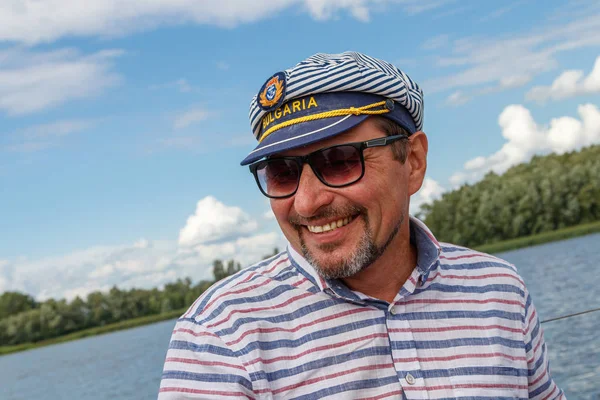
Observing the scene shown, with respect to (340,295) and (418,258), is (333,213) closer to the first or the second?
(340,295)

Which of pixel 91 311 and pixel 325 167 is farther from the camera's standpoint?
pixel 91 311

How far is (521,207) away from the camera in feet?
196

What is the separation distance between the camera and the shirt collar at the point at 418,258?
1.67 metres

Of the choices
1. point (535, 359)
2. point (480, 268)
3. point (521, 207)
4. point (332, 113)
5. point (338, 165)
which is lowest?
point (535, 359)

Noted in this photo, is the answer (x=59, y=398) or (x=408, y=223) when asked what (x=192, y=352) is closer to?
(x=408, y=223)

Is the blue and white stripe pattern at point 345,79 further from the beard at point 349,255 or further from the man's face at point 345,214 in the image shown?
the beard at point 349,255

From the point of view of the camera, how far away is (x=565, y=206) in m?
58.7

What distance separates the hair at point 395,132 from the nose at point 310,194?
225mm

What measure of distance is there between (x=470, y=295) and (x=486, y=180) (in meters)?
79.3

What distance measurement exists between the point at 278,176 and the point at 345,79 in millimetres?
289

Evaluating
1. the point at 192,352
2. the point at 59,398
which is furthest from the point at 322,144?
the point at 59,398

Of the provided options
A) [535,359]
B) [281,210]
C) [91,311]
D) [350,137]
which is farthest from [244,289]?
[91,311]

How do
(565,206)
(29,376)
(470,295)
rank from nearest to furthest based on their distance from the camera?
(470,295)
(29,376)
(565,206)

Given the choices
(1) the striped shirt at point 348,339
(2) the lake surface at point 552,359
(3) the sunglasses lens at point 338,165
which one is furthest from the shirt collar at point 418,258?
(2) the lake surface at point 552,359
